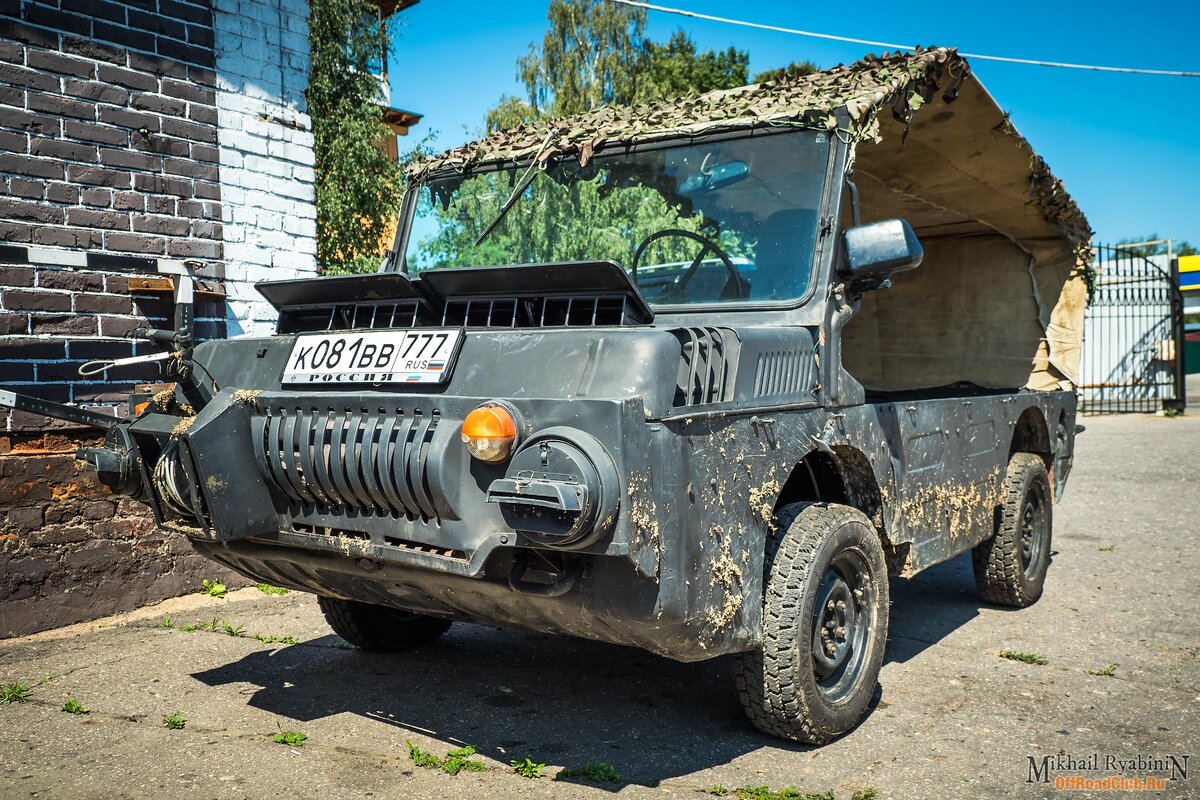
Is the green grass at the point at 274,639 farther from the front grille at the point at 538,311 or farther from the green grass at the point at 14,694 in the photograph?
the front grille at the point at 538,311

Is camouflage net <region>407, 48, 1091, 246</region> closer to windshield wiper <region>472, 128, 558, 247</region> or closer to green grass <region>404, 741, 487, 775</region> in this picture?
windshield wiper <region>472, 128, 558, 247</region>

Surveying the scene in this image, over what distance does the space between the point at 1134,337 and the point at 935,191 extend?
645 inches

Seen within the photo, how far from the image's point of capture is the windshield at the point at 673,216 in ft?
12.6

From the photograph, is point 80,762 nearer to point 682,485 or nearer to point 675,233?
point 682,485

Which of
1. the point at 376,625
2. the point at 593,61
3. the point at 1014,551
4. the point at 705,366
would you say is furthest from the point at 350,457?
the point at 593,61

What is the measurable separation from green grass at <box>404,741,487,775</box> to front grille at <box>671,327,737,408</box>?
1445mm

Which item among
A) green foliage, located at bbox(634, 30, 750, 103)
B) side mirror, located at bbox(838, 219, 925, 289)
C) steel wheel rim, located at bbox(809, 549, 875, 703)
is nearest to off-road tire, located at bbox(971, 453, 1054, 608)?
steel wheel rim, located at bbox(809, 549, 875, 703)

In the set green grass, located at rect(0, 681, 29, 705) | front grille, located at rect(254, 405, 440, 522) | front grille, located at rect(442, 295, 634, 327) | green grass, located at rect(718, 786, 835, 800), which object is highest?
front grille, located at rect(442, 295, 634, 327)

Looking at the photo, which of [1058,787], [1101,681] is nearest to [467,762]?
[1058,787]

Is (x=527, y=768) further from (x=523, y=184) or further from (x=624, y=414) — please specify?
(x=523, y=184)

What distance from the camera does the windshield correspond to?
3.84 meters

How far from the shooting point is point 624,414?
2619 millimetres

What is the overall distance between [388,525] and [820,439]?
1.56m

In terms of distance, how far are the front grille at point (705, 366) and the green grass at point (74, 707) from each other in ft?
8.93
